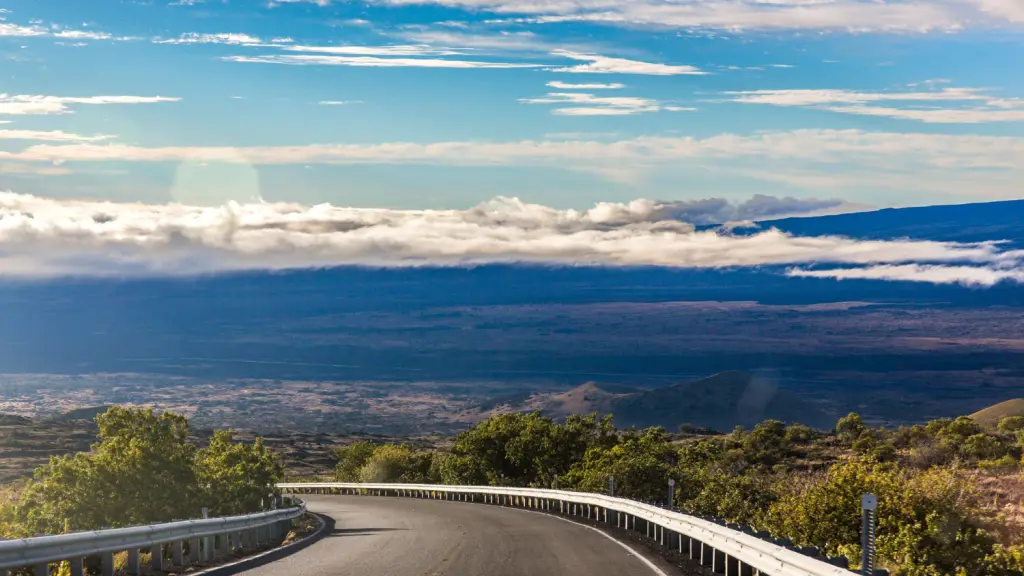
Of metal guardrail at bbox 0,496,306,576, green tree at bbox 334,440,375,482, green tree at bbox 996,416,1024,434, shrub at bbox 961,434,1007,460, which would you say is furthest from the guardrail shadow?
green tree at bbox 334,440,375,482

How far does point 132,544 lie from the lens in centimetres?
1641

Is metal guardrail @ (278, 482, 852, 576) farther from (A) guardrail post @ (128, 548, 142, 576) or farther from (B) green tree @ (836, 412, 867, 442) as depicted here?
(B) green tree @ (836, 412, 867, 442)

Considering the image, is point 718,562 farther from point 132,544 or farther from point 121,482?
point 121,482

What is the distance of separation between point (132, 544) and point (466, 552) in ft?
20.9

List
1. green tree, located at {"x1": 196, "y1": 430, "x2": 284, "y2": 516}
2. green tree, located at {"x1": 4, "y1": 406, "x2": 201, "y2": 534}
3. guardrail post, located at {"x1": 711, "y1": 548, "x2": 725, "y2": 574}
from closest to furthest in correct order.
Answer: guardrail post, located at {"x1": 711, "y1": 548, "x2": 725, "y2": 574} → green tree, located at {"x1": 4, "y1": 406, "x2": 201, "y2": 534} → green tree, located at {"x1": 196, "y1": 430, "x2": 284, "y2": 516}

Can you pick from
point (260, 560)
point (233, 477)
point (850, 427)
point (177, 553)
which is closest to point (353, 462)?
point (850, 427)

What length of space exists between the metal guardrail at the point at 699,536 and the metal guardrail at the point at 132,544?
7.80 metres

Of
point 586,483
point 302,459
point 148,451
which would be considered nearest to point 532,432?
point 586,483

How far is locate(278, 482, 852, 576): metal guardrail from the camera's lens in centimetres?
1420

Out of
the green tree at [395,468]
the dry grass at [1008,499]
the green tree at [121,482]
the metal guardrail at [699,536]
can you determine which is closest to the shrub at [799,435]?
the green tree at [395,468]

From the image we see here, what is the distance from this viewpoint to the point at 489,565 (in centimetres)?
1881

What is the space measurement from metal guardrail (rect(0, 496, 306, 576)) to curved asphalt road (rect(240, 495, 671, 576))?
1.23 metres

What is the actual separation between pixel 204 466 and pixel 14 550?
26.6 meters

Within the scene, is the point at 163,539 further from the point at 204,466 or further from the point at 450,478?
the point at 450,478
